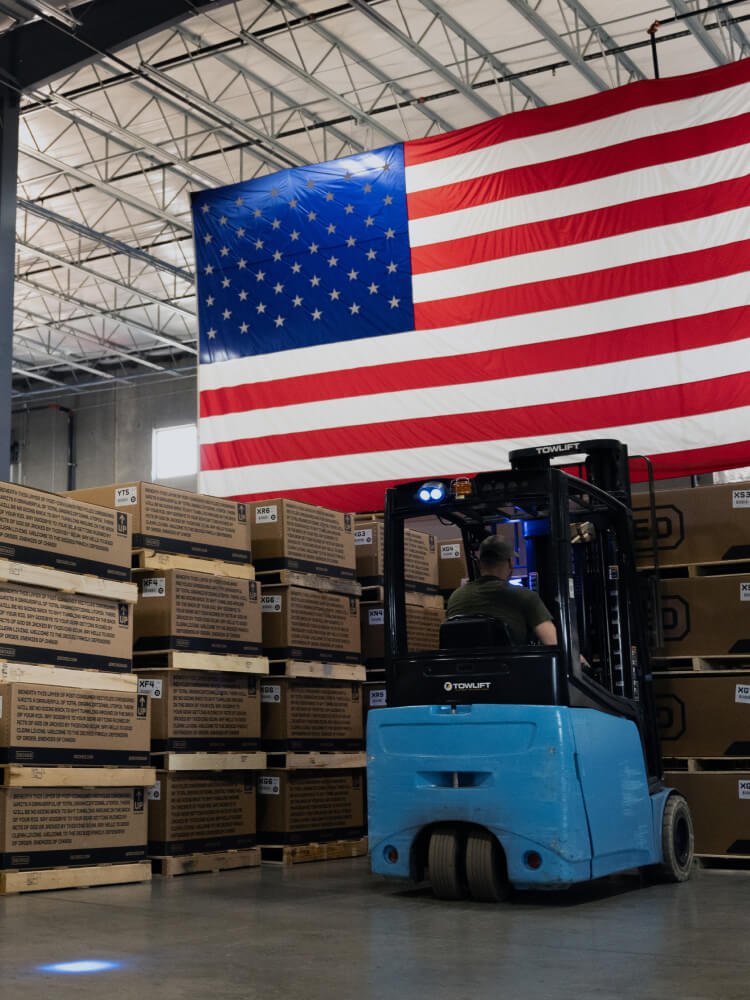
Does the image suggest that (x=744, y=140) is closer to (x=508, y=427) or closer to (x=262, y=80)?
(x=508, y=427)

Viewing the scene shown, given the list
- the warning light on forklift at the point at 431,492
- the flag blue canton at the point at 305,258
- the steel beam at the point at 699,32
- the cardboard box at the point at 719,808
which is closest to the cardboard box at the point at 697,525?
the cardboard box at the point at 719,808

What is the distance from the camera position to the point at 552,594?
585 cm

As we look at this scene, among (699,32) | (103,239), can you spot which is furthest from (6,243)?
(103,239)

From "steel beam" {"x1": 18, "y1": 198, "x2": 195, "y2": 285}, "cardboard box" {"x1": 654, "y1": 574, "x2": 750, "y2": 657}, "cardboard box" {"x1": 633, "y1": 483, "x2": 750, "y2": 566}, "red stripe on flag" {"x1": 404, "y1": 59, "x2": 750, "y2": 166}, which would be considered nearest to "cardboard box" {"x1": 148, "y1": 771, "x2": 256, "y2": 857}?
"cardboard box" {"x1": 654, "y1": 574, "x2": 750, "y2": 657}

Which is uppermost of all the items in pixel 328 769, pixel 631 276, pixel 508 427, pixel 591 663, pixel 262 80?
pixel 262 80

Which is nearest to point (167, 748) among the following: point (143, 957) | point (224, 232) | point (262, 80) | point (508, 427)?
point (143, 957)

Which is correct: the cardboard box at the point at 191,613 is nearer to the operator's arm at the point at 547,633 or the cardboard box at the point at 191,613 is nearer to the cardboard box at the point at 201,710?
the cardboard box at the point at 201,710

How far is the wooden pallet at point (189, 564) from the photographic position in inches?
304

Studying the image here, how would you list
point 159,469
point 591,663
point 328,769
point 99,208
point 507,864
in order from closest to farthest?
point 507,864 < point 591,663 < point 328,769 < point 99,208 < point 159,469

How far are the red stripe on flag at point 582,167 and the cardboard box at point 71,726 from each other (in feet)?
18.0

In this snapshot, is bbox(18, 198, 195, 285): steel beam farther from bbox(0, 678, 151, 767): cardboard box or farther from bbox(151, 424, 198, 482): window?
bbox(0, 678, 151, 767): cardboard box

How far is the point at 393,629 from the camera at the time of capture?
6285 mm

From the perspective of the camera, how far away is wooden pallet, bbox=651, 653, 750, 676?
7.23 metres

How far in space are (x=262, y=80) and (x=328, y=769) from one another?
380 inches
